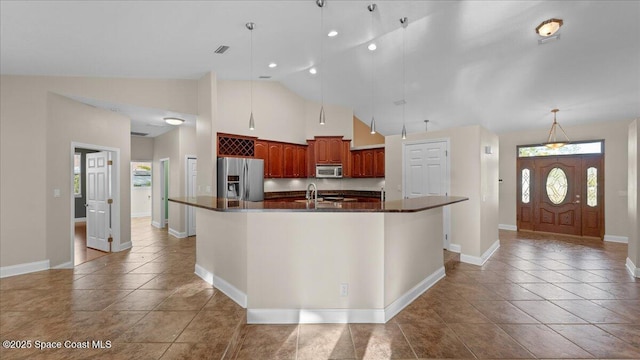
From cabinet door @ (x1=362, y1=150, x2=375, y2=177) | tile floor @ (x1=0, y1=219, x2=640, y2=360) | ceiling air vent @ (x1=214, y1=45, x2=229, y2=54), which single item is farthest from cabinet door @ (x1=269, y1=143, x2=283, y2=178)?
tile floor @ (x1=0, y1=219, x2=640, y2=360)

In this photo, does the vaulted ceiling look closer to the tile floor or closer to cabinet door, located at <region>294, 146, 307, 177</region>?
cabinet door, located at <region>294, 146, 307, 177</region>

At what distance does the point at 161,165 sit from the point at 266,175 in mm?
3273

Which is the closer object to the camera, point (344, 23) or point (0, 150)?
point (344, 23)

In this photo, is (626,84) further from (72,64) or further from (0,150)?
(0,150)

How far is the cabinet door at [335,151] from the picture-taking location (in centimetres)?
699

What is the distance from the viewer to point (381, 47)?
184 inches

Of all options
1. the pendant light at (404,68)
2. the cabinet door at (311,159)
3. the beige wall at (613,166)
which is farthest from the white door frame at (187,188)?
the beige wall at (613,166)

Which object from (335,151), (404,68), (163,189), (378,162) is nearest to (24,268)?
(163,189)

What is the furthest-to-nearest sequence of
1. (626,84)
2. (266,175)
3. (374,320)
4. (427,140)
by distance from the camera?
1. (266,175)
2. (427,140)
3. (626,84)
4. (374,320)

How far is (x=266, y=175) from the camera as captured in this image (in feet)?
20.0

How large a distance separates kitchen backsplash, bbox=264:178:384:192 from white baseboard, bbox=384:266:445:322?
3.35m

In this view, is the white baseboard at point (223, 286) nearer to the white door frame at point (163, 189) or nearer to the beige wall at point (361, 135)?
the white door frame at point (163, 189)

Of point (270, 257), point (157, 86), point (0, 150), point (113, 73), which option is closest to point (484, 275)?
point (270, 257)

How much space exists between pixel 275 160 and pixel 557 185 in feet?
21.9
